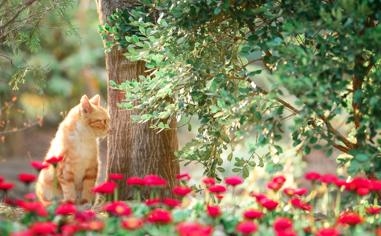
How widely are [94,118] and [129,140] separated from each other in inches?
16.7

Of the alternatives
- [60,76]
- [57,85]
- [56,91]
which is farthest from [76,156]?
[60,76]

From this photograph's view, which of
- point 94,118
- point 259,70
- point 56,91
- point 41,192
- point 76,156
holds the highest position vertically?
point 56,91

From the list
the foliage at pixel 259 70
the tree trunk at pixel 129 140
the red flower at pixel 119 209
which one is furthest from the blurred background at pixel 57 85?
the red flower at pixel 119 209

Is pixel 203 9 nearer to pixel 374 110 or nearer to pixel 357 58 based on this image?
pixel 357 58

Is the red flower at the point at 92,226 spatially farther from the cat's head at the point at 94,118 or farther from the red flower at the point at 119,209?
the cat's head at the point at 94,118

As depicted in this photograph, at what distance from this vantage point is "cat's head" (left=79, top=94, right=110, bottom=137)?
6.05 metres

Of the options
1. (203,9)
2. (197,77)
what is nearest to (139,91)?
(197,77)

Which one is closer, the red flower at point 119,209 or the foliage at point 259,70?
the red flower at point 119,209

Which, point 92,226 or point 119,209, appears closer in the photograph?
point 92,226

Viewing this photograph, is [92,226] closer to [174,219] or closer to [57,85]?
[174,219]

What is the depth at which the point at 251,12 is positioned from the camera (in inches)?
207

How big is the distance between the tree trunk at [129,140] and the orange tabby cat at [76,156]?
27 cm

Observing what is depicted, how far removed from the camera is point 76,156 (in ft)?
19.3

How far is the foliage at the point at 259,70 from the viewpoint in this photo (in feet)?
14.5
